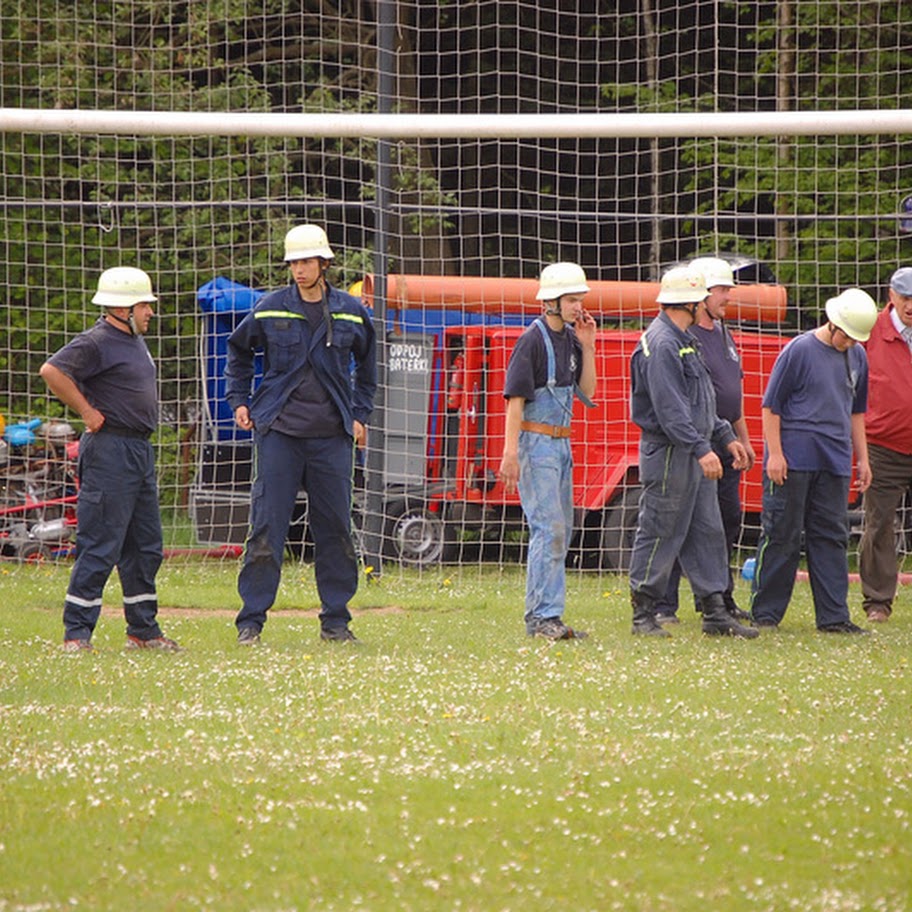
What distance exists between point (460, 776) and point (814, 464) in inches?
174

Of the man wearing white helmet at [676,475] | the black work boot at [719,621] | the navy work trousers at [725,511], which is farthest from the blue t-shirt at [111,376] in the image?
the navy work trousers at [725,511]

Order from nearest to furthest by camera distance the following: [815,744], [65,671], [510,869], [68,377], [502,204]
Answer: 1. [510,869]
2. [815,744]
3. [65,671]
4. [68,377]
5. [502,204]

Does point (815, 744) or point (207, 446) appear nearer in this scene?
point (815, 744)

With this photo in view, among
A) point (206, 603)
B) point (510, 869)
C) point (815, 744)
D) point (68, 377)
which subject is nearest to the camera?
point (510, 869)

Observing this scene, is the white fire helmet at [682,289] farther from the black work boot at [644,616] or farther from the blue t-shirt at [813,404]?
the black work boot at [644,616]

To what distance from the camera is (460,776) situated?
18.1 feet

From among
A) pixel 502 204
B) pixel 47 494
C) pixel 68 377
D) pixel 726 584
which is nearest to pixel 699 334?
pixel 726 584

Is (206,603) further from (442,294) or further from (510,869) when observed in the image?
(510,869)

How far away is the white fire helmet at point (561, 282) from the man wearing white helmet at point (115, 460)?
6.97 feet

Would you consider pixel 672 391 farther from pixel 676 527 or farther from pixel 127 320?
pixel 127 320

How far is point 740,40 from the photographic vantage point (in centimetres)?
1938

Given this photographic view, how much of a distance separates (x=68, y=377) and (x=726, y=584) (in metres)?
3.75

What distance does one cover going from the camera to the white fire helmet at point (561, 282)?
901cm

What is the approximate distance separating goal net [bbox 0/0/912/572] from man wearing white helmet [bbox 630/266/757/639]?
5.14 ft
